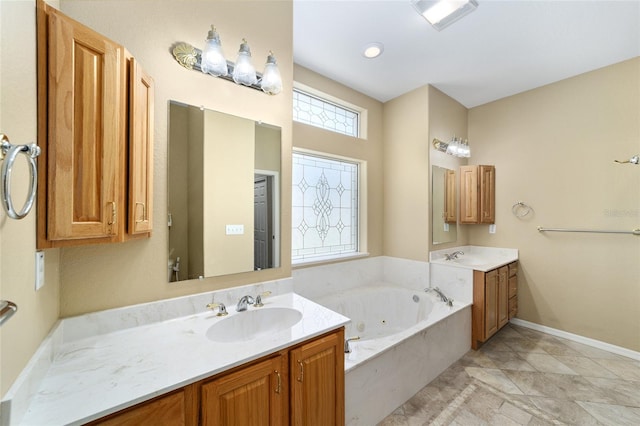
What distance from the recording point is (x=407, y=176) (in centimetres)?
304

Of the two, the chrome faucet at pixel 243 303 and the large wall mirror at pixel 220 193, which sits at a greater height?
the large wall mirror at pixel 220 193

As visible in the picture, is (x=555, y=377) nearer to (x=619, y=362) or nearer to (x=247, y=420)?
(x=619, y=362)

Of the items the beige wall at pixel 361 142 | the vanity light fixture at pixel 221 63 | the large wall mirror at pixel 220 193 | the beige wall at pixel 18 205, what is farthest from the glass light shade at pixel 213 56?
the beige wall at pixel 361 142

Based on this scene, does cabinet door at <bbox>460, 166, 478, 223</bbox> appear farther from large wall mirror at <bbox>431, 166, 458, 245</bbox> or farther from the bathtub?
the bathtub

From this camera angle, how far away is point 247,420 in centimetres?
103

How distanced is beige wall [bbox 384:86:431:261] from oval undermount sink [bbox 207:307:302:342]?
195 centimetres

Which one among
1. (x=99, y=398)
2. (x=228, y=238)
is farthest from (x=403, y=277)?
(x=99, y=398)

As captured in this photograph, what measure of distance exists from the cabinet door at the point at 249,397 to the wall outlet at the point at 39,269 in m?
0.71

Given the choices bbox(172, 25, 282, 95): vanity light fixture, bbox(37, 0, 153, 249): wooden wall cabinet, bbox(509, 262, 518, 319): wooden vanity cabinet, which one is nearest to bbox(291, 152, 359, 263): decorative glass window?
bbox(172, 25, 282, 95): vanity light fixture

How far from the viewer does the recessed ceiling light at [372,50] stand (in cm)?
223

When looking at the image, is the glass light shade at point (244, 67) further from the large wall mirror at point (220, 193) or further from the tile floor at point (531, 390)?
the tile floor at point (531, 390)

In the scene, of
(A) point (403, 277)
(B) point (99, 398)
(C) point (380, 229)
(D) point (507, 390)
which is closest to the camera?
(B) point (99, 398)

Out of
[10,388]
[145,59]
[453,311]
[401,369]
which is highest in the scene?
[145,59]

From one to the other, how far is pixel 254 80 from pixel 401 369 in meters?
2.23
